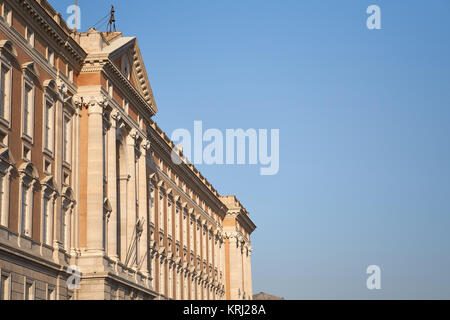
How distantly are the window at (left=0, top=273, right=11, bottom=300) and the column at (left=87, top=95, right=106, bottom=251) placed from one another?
26.9 feet

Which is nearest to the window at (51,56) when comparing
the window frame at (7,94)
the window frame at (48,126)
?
the window frame at (48,126)

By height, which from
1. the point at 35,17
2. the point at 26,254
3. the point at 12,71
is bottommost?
the point at 26,254

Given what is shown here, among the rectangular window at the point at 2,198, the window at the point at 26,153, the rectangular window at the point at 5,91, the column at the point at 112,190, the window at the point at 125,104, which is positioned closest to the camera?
the rectangular window at the point at 2,198

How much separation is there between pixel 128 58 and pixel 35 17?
11.8 m

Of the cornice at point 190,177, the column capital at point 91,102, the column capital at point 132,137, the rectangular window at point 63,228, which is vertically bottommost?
the rectangular window at point 63,228

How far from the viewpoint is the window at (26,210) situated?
120 feet

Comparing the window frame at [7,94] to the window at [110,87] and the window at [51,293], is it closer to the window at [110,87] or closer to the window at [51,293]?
the window at [51,293]

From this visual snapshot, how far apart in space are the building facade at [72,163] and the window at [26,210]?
1.9 inches

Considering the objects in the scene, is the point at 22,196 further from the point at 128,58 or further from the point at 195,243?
the point at 195,243

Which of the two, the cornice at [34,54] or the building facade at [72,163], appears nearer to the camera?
the building facade at [72,163]

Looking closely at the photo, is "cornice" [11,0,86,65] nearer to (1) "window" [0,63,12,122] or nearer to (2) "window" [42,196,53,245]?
(1) "window" [0,63,12,122]

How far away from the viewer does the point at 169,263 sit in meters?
63.6

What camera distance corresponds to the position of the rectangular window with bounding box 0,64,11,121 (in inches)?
1401
